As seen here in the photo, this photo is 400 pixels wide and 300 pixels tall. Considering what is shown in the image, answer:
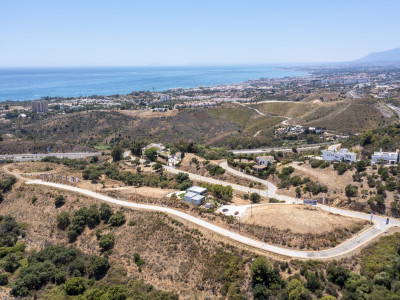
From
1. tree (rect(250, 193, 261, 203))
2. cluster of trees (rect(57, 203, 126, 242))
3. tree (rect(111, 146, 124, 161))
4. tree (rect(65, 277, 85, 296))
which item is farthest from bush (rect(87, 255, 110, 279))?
tree (rect(111, 146, 124, 161))

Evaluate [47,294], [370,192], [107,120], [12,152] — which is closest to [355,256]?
[370,192]

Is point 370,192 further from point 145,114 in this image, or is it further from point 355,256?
point 145,114

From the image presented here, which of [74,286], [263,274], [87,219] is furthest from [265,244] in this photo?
[87,219]

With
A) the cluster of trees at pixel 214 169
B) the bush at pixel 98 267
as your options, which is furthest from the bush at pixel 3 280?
the cluster of trees at pixel 214 169

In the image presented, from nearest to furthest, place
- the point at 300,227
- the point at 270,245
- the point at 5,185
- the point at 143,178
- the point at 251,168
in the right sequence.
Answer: the point at 270,245 < the point at 300,227 < the point at 5,185 < the point at 143,178 < the point at 251,168

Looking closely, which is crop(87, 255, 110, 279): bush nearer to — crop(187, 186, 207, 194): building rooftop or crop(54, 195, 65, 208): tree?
crop(54, 195, 65, 208): tree

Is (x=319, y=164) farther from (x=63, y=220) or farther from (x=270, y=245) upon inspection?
(x=63, y=220)

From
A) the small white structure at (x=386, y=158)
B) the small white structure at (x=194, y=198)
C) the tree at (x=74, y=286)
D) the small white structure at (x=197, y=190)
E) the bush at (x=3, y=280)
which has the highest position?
the small white structure at (x=386, y=158)

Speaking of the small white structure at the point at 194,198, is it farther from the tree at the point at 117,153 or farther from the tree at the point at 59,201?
the tree at the point at 117,153
